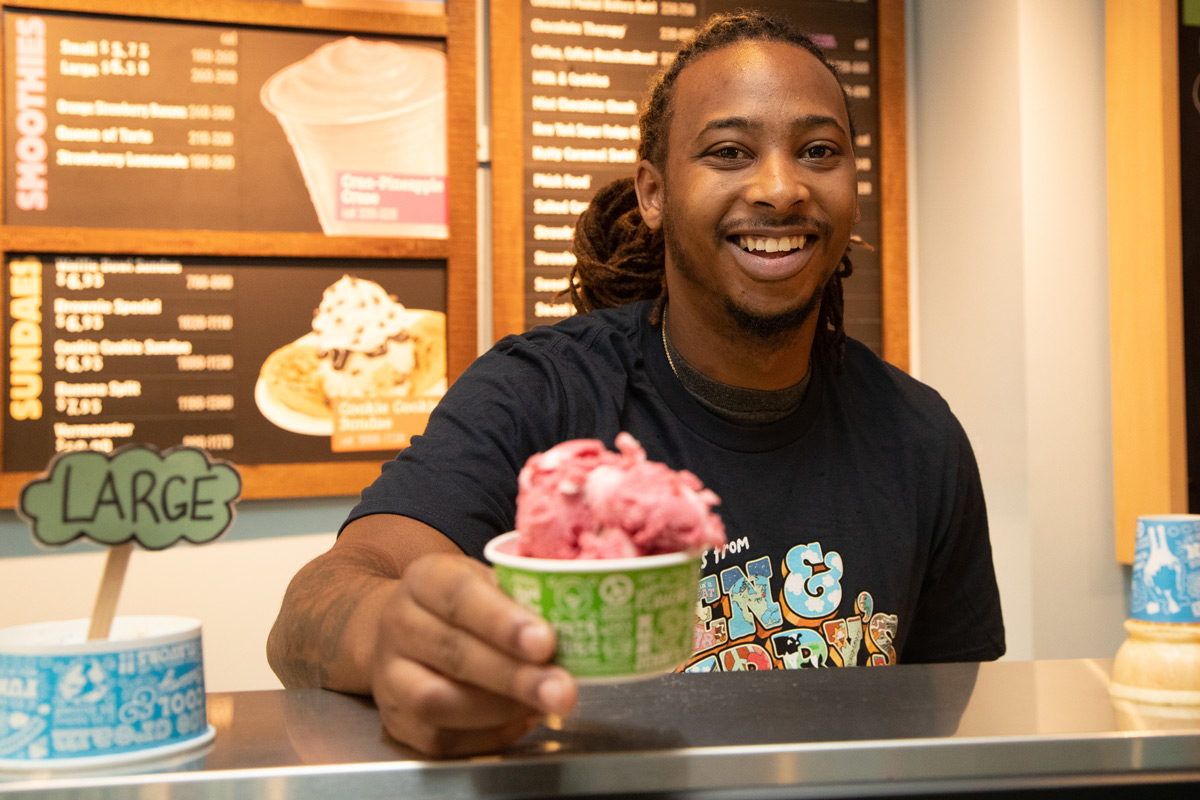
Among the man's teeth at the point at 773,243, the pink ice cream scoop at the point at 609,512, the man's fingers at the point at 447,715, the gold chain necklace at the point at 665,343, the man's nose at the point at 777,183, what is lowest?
the man's fingers at the point at 447,715

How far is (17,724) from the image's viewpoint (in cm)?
58

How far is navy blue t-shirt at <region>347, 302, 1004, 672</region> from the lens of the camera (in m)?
1.19

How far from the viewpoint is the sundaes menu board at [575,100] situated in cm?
234

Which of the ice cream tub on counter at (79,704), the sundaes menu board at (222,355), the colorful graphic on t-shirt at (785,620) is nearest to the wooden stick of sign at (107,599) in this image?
the ice cream tub on counter at (79,704)

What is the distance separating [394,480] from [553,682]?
0.62m

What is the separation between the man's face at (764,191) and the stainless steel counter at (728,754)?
2.36 feet

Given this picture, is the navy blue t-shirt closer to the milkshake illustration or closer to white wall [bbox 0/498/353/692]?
the milkshake illustration

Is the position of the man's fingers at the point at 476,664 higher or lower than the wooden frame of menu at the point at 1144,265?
lower

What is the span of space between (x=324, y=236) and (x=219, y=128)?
1.06 feet

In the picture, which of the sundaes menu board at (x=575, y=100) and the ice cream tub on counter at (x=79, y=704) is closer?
the ice cream tub on counter at (x=79, y=704)

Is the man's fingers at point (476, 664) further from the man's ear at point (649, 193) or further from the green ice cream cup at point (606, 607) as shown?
the man's ear at point (649, 193)

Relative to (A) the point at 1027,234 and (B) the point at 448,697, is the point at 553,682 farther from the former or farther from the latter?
(A) the point at 1027,234

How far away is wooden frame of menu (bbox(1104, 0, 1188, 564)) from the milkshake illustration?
1502 mm

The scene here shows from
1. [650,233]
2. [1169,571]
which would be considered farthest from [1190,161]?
[1169,571]
